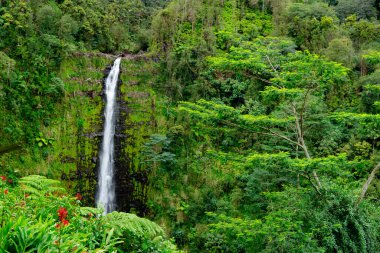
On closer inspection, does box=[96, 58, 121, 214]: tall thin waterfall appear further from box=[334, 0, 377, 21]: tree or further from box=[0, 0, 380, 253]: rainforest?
box=[334, 0, 377, 21]: tree

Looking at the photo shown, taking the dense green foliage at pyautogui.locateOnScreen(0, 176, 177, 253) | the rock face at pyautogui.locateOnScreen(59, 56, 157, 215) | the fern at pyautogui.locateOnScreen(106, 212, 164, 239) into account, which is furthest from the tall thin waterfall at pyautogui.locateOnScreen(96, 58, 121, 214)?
the fern at pyautogui.locateOnScreen(106, 212, 164, 239)

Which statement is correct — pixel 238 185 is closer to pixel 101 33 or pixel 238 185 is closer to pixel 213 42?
pixel 213 42

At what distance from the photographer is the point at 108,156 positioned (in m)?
17.0

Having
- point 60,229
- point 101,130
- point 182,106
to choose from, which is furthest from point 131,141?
Answer: point 60,229

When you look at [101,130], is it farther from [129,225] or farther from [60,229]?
[60,229]

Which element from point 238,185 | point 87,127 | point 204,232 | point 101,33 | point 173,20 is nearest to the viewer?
point 204,232

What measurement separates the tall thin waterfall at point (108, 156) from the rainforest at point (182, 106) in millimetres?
55

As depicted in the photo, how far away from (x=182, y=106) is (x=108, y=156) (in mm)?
7492

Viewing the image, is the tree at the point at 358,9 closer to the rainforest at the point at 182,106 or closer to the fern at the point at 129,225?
the rainforest at the point at 182,106

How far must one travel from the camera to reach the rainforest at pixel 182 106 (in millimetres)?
10078

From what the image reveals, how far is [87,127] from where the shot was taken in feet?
57.7

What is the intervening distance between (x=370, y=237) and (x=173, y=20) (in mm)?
17323

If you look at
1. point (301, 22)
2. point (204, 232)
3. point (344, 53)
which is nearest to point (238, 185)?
point (204, 232)

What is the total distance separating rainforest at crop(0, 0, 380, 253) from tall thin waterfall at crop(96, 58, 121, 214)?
5 centimetres
